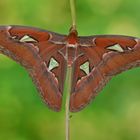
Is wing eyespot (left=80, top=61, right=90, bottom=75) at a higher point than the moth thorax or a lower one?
lower

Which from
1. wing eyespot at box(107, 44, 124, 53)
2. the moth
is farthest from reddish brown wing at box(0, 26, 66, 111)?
A: wing eyespot at box(107, 44, 124, 53)

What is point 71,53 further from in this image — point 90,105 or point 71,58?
point 90,105

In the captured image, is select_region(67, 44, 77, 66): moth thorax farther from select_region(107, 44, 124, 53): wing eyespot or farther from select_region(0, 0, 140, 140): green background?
select_region(0, 0, 140, 140): green background

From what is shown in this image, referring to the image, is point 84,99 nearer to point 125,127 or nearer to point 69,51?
point 69,51

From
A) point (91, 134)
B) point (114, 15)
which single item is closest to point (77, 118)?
point (91, 134)

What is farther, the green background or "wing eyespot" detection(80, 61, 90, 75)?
the green background

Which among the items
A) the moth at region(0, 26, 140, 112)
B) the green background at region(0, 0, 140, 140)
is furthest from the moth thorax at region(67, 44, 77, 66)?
the green background at region(0, 0, 140, 140)

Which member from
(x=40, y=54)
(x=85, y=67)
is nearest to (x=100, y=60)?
(x=85, y=67)
